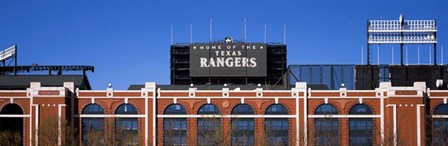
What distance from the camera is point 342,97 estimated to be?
4587 inches

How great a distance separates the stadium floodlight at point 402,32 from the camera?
4946 inches

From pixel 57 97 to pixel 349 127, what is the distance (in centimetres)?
3498

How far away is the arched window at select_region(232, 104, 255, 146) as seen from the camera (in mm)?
116312

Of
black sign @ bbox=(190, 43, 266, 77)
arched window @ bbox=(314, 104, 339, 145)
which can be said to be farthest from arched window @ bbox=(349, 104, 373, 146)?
black sign @ bbox=(190, 43, 266, 77)

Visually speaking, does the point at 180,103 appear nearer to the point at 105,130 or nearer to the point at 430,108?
the point at 105,130

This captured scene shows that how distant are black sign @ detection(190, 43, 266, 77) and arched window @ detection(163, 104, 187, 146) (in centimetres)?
1742

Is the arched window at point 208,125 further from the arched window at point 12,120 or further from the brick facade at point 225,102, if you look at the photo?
the arched window at point 12,120

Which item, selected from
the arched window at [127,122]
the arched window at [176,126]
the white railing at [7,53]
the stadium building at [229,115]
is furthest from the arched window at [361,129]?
the white railing at [7,53]

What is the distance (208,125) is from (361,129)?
18.5m

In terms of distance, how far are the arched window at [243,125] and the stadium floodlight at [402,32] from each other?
18.9m

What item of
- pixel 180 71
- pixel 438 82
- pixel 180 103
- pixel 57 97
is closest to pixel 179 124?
pixel 180 103

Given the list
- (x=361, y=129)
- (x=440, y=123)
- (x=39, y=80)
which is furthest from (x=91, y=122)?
(x=440, y=123)

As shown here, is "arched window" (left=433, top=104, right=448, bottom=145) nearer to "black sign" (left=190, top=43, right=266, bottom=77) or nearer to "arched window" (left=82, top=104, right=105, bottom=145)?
"black sign" (left=190, top=43, right=266, bottom=77)

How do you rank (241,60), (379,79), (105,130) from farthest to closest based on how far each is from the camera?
(241,60), (379,79), (105,130)
